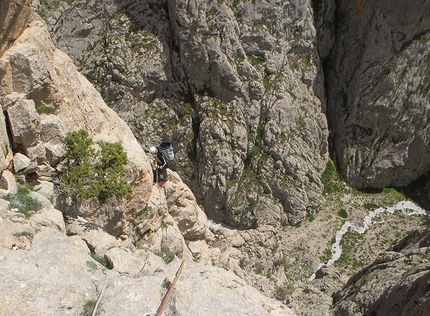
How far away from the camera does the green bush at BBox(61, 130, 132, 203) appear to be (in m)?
17.2

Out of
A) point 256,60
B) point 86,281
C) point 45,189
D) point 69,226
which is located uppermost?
point 256,60

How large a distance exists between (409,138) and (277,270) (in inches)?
925

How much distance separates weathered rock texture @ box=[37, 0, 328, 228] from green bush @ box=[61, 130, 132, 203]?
22.3m

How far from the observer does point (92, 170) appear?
59.1 ft

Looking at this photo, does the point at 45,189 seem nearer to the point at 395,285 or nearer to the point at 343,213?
the point at 395,285

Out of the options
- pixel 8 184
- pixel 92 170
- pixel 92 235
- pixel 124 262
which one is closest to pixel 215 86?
pixel 92 170

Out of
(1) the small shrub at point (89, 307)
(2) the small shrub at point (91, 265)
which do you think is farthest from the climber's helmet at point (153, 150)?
(1) the small shrub at point (89, 307)

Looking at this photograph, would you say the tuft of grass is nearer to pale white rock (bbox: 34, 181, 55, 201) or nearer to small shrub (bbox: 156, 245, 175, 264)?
pale white rock (bbox: 34, 181, 55, 201)

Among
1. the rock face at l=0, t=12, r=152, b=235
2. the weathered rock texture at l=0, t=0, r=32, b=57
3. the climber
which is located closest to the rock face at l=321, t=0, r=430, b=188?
the climber

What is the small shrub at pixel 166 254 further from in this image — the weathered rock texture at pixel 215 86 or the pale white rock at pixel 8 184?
the weathered rock texture at pixel 215 86

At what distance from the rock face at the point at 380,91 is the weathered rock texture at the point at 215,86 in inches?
217

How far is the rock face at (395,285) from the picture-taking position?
19250 mm

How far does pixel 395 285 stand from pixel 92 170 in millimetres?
19070

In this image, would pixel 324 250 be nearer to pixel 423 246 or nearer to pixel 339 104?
pixel 423 246
